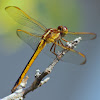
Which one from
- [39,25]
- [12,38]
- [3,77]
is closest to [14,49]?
[12,38]

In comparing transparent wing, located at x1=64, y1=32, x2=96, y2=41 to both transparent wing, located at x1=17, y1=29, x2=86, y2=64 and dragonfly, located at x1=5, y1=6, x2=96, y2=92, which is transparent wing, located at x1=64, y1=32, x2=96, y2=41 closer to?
dragonfly, located at x1=5, y1=6, x2=96, y2=92

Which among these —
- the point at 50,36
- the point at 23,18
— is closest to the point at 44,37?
the point at 50,36

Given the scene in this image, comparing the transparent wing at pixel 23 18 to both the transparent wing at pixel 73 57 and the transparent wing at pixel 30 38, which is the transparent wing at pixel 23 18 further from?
the transparent wing at pixel 73 57

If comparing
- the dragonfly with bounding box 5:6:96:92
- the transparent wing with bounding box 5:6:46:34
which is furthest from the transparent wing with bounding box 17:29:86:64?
the transparent wing with bounding box 5:6:46:34

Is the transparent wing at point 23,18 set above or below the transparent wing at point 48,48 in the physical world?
above

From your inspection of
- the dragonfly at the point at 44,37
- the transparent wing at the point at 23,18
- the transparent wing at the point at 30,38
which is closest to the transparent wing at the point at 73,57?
the dragonfly at the point at 44,37
